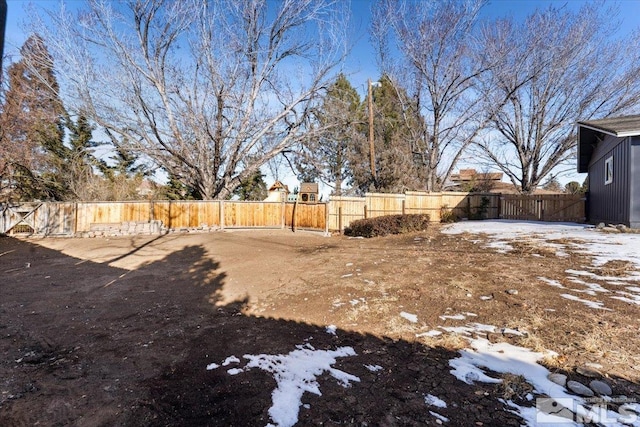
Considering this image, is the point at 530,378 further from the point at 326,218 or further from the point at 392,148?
the point at 392,148

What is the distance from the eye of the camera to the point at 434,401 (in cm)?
261

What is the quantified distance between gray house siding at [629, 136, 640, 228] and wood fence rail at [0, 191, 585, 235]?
18.2ft

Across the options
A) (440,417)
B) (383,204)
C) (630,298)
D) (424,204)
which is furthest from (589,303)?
(424,204)

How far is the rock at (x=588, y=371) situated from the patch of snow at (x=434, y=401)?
1355 mm

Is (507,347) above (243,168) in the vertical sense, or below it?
below

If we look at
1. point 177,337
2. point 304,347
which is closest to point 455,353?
point 304,347

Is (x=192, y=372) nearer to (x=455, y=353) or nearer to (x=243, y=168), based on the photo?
(x=455, y=353)

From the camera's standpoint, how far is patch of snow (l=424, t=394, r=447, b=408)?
2561mm

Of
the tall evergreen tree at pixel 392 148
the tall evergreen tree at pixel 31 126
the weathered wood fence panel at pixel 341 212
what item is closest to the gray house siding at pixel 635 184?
the weathered wood fence panel at pixel 341 212

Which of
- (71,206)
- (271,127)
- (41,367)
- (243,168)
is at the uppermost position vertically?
(271,127)

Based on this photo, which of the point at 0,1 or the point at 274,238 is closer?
the point at 0,1

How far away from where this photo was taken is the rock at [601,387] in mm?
2588

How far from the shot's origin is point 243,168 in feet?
61.0

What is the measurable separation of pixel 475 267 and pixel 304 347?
4.16m
